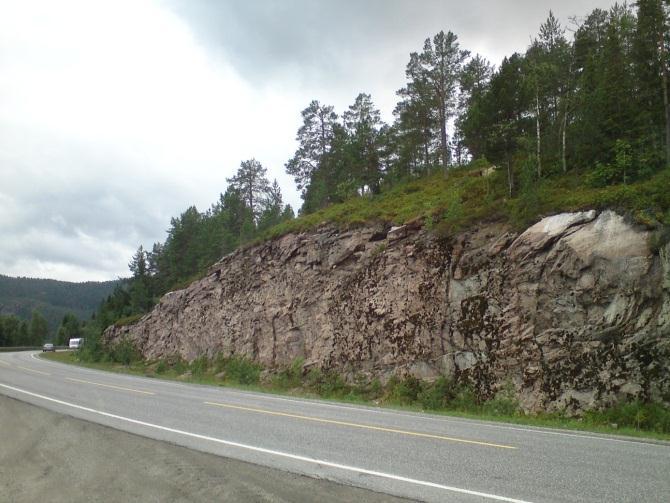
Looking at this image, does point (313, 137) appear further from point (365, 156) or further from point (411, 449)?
point (411, 449)

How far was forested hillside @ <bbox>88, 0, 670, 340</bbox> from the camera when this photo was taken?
1912cm

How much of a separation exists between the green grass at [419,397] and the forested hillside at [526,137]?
6.14 metres

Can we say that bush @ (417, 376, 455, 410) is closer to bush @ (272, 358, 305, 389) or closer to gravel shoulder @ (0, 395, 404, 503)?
bush @ (272, 358, 305, 389)


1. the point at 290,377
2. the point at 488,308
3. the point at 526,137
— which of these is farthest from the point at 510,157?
the point at 290,377

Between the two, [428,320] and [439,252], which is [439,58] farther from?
[428,320]

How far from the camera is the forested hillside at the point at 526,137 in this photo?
19125 mm

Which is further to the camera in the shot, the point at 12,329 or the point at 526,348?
the point at 12,329

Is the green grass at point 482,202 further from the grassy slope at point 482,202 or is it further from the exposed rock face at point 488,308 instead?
the exposed rock face at point 488,308

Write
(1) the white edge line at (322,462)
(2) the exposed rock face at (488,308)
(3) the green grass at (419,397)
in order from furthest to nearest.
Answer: (2) the exposed rock face at (488,308), (3) the green grass at (419,397), (1) the white edge line at (322,462)

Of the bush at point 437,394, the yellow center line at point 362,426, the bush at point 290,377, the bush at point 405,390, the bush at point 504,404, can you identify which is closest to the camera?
the yellow center line at point 362,426

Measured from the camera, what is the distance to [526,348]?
16.2 meters

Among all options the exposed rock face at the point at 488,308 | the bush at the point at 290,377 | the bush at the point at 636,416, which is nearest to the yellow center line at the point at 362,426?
the bush at the point at 636,416

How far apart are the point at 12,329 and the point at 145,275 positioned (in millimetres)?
58457

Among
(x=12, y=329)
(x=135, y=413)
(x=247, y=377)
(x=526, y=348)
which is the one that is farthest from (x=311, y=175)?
(x=12, y=329)
